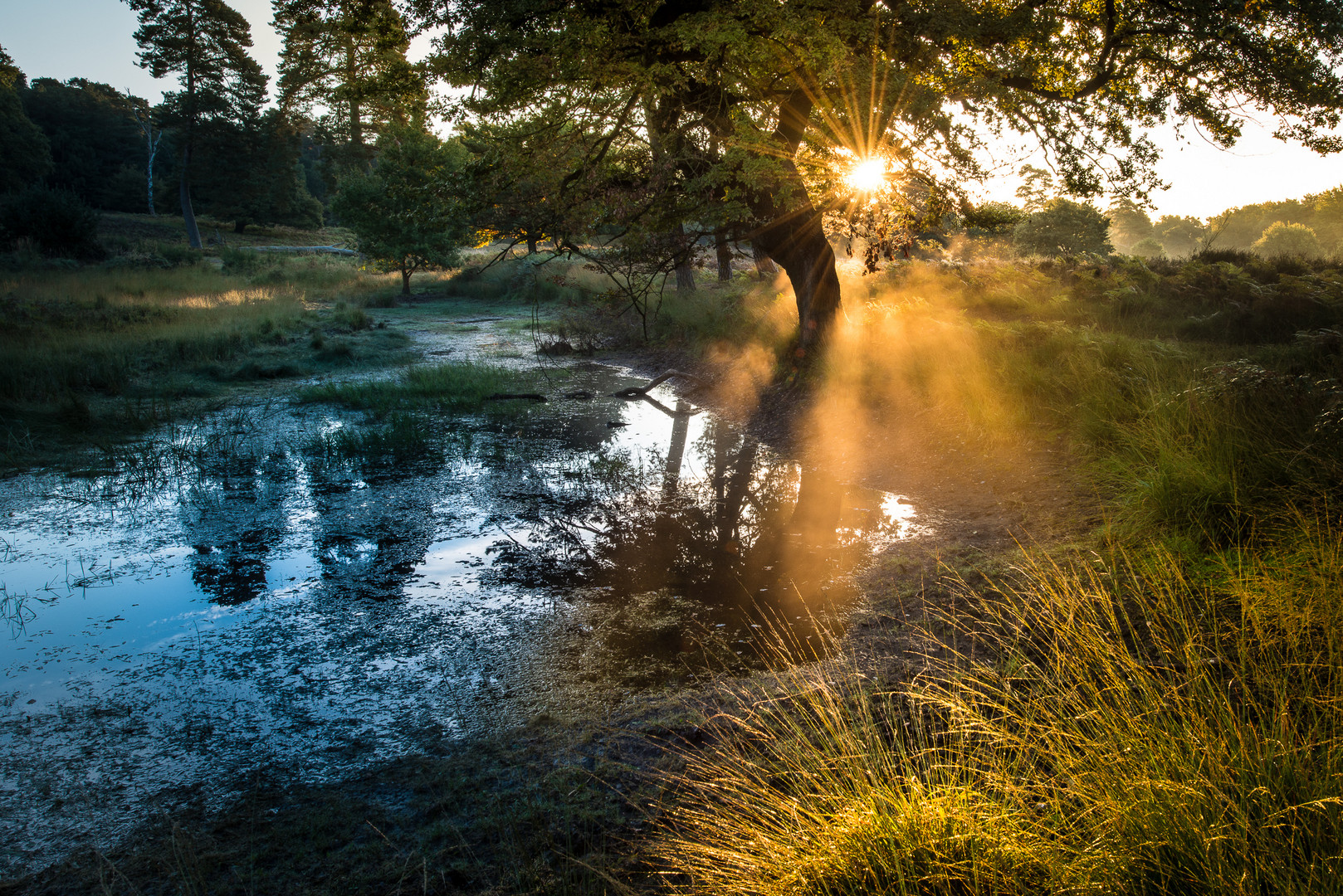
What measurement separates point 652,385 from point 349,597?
8467 mm

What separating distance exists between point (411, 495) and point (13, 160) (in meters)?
50.3

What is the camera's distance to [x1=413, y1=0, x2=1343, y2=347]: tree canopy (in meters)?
7.95

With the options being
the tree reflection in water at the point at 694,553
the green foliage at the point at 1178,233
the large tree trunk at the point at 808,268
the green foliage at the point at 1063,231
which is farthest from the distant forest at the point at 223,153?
the green foliage at the point at 1178,233

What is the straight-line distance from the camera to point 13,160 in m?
39.9

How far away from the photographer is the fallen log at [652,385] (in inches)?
522

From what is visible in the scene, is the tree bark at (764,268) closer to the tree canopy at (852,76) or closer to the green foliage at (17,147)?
the tree canopy at (852,76)

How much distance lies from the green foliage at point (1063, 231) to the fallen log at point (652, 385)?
109ft

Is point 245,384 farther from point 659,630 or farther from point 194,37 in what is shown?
point 194,37

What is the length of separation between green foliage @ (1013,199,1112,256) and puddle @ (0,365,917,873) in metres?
38.6

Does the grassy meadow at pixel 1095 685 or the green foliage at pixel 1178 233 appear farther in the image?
the green foliage at pixel 1178 233

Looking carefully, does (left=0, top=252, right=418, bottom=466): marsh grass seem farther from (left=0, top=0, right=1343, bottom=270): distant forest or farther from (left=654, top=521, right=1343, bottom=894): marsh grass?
(left=654, top=521, right=1343, bottom=894): marsh grass

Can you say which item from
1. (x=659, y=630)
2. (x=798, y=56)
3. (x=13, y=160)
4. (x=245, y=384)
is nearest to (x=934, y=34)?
(x=798, y=56)

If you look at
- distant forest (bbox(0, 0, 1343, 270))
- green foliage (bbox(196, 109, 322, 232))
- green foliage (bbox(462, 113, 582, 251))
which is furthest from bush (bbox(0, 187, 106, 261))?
green foliage (bbox(462, 113, 582, 251))

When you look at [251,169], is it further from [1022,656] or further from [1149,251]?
[1149,251]
